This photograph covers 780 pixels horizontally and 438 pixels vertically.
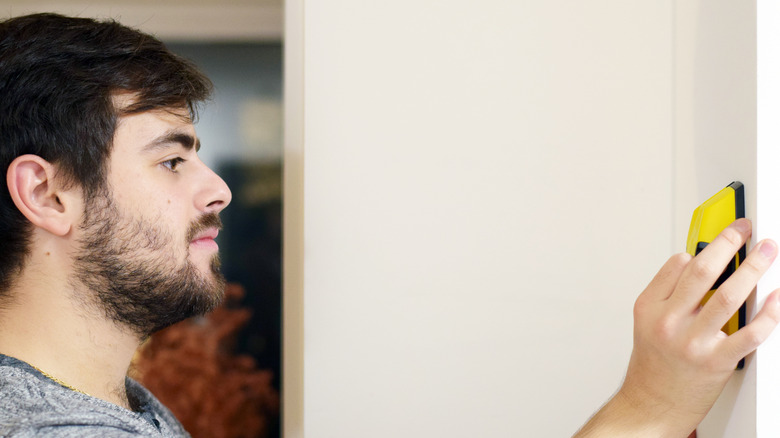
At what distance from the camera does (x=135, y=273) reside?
2.89ft

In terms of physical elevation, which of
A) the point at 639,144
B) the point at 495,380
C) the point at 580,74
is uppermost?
the point at 580,74

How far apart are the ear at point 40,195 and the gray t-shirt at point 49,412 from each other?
0.19 metres

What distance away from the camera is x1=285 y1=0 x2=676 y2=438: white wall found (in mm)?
987

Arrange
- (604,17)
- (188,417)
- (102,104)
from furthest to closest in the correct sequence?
(188,417), (604,17), (102,104)

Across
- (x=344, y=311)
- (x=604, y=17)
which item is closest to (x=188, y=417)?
(x=344, y=311)

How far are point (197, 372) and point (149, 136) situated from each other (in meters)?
1.02

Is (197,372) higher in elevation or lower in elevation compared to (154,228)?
lower

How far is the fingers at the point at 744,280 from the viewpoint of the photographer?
0.52 meters

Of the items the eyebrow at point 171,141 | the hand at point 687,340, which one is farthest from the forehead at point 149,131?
the hand at point 687,340

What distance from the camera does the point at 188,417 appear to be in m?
1.68

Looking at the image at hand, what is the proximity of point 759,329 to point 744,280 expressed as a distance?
44mm

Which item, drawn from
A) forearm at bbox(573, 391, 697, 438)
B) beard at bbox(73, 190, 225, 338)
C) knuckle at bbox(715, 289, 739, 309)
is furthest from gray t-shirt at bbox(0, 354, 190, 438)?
knuckle at bbox(715, 289, 739, 309)

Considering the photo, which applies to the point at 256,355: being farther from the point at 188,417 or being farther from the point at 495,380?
the point at 495,380

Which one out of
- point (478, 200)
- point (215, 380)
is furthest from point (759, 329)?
point (215, 380)
